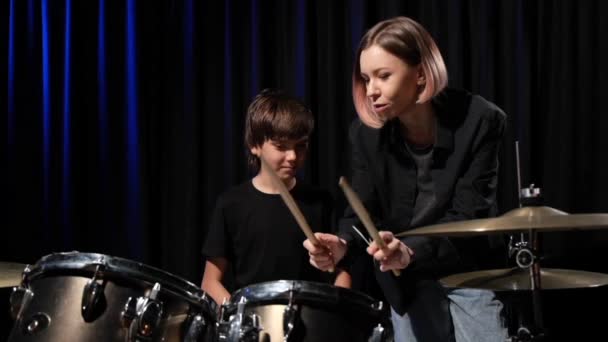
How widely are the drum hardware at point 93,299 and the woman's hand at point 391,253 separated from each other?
521mm

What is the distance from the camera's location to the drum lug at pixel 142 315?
1528 millimetres

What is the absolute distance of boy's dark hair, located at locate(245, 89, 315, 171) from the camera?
7.16 ft

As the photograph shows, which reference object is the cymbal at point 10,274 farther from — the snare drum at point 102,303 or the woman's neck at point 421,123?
the woman's neck at point 421,123

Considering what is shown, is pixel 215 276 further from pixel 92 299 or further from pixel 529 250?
pixel 529 250

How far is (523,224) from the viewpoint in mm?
1409

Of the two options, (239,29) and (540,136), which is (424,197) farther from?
(239,29)

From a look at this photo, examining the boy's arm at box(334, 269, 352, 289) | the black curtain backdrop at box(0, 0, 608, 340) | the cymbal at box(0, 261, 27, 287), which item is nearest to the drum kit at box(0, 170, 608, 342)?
the cymbal at box(0, 261, 27, 287)

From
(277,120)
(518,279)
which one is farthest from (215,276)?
(518,279)

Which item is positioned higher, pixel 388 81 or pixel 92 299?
pixel 388 81

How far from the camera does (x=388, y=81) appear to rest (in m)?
1.82

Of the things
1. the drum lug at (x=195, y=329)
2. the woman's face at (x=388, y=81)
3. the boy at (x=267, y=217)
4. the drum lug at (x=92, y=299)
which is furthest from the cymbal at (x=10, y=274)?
the woman's face at (x=388, y=81)

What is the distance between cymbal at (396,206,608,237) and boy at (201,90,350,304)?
76 centimetres

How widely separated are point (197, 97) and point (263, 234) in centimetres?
58

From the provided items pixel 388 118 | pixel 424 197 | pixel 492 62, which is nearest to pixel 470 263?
pixel 424 197
